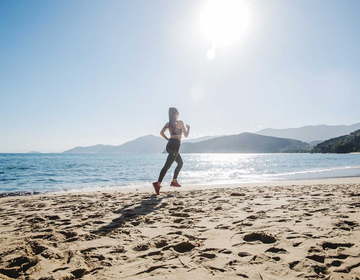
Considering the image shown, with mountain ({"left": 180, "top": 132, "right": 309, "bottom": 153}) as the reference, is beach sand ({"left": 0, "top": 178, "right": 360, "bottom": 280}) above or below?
below

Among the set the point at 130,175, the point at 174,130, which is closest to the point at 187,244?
the point at 174,130

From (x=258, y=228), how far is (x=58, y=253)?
2728 mm

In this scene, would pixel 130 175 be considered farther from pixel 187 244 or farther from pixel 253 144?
pixel 253 144

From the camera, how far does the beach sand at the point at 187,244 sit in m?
2.21

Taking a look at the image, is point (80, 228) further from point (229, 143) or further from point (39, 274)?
point (229, 143)

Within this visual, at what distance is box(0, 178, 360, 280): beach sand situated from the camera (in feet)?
7.23

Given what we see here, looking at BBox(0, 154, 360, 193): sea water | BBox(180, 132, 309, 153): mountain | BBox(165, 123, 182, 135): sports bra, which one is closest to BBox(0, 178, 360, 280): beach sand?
BBox(165, 123, 182, 135): sports bra

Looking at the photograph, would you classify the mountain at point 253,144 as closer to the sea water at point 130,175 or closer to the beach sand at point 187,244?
the sea water at point 130,175

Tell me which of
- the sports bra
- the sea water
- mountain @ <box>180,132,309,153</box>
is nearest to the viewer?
the sports bra

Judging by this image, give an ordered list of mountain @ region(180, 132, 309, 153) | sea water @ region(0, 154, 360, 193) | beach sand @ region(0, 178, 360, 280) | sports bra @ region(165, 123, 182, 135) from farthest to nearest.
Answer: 1. mountain @ region(180, 132, 309, 153)
2. sea water @ region(0, 154, 360, 193)
3. sports bra @ region(165, 123, 182, 135)
4. beach sand @ region(0, 178, 360, 280)

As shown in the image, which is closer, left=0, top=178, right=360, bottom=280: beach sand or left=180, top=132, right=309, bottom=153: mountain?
left=0, top=178, right=360, bottom=280: beach sand

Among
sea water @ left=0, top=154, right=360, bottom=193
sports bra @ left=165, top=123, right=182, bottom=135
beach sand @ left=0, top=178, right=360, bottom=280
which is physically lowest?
sea water @ left=0, top=154, right=360, bottom=193

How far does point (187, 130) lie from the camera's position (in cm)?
720

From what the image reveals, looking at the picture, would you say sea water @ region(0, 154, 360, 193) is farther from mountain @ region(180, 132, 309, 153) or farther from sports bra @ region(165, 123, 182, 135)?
mountain @ region(180, 132, 309, 153)
